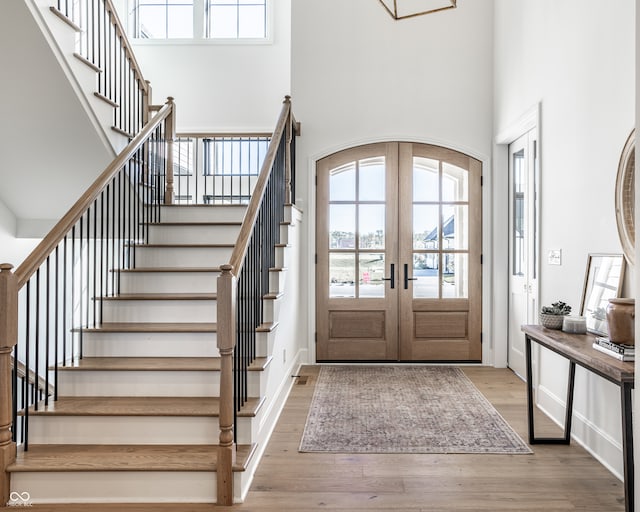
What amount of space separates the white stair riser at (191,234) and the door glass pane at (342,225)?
124cm

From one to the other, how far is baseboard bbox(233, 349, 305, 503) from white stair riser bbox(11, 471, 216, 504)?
163mm

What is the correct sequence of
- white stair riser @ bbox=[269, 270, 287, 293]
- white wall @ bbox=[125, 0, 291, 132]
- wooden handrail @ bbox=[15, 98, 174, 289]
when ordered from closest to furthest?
wooden handrail @ bbox=[15, 98, 174, 289]
white stair riser @ bbox=[269, 270, 287, 293]
white wall @ bbox=[125, 0, 291, 132]

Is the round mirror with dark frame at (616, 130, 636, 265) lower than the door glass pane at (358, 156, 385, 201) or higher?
lower

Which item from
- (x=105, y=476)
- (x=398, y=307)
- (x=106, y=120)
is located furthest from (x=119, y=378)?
(x=398, y=307)

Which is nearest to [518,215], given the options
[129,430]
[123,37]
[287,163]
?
[287,163]

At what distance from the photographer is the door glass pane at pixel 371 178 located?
196 inches

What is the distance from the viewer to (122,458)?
2.36 meters

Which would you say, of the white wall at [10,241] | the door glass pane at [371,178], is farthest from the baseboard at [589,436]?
the white wall at [10,241]

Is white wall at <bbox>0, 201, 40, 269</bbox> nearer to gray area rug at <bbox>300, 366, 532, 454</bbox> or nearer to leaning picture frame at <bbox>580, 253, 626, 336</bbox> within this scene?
gray area rug at <bbox>300, 366, 532, 454</bbox>

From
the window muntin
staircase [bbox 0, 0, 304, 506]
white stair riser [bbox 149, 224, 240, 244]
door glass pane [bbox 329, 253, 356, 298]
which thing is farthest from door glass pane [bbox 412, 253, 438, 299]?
the window muntin

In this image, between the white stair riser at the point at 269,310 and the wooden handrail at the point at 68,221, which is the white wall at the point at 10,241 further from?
the white stair riser at the point at 269,310

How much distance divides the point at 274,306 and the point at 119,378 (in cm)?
107

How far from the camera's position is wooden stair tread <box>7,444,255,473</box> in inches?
89.7

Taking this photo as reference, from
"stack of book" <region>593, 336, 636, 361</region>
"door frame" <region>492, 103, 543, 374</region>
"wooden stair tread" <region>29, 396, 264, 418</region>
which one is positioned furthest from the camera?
"door frame" <region>492, 103, 543, 374</region>
